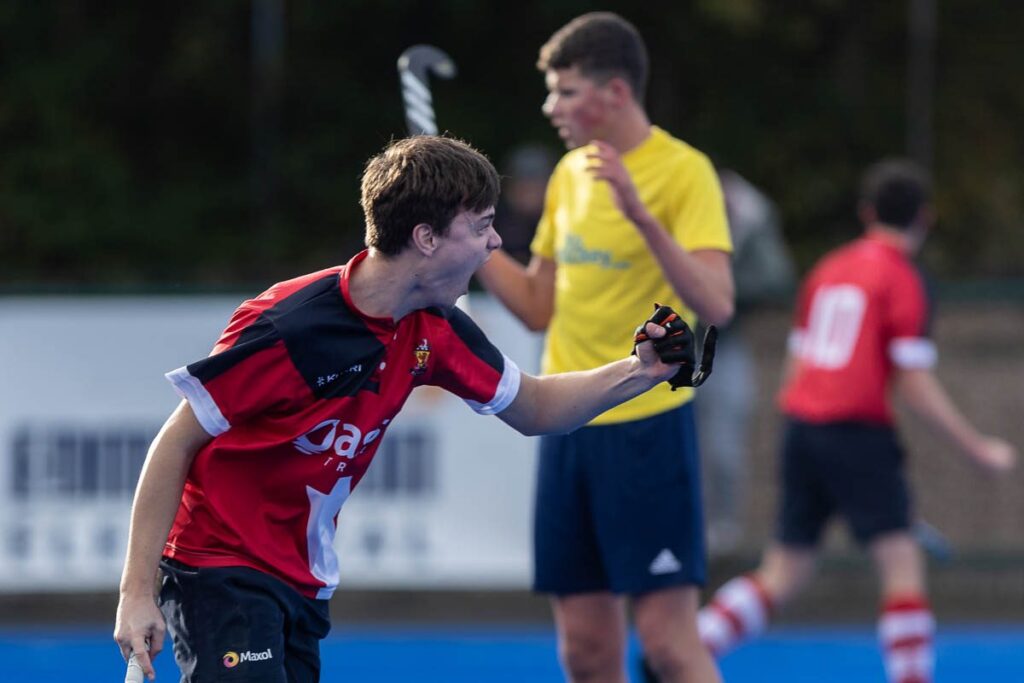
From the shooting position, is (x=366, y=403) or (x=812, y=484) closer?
(x=366, y=403)

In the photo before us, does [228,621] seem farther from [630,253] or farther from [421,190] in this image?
[630,253]

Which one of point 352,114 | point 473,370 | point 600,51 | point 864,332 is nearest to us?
point 473,370

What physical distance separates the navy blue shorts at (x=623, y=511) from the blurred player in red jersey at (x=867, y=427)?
75.7 inches

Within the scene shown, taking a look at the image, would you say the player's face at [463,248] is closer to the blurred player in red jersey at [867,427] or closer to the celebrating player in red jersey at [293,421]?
the celebrating player in red jersey at [293,421]

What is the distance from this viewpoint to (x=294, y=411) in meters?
3.71

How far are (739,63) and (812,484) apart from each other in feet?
20.7

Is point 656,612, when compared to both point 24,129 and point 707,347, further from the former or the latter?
point 24,129

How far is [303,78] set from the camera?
1233 centimetres

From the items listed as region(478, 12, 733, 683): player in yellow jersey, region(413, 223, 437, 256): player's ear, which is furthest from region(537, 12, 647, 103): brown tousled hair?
region(413, 223, 437, 256): player's ear

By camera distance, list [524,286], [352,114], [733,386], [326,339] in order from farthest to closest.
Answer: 1. [352,114]
2. [733,386]
3. [524,286]
4. [326,339]

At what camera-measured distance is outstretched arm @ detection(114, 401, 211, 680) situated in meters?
3.53

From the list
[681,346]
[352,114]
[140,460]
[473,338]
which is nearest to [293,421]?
[473,338]

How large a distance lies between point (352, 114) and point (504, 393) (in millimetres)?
8624

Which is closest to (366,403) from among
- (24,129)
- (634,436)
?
(634,436)
